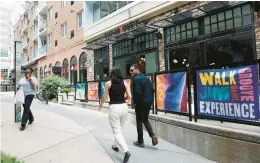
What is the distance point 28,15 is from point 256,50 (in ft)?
126

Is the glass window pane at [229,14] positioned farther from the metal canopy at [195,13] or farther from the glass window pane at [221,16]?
the metal canopy at [195,13]

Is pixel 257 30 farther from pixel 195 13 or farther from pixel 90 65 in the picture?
pixel 90 65

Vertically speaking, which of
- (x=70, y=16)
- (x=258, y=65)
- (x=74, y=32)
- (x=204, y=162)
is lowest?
(x=204, y=162)

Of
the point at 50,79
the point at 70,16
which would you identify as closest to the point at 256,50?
the point at 50,79

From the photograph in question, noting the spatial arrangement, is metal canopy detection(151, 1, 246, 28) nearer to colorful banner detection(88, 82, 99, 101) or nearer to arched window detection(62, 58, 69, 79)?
colorful banner detection(88, 82, 99, 101)

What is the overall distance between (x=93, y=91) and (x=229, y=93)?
7231 millimetres

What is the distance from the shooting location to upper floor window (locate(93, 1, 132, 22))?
50.3ft

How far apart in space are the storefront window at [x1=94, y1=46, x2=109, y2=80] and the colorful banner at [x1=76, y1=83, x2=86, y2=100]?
4292 millimetres

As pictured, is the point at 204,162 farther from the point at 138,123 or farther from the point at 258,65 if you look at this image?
the point at 258,65

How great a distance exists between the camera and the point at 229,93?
411cm

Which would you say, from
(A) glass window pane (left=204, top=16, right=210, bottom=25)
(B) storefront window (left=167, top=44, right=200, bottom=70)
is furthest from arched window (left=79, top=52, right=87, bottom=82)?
(A) glass window pane (left=204, top=16, right=210, bottom=25)

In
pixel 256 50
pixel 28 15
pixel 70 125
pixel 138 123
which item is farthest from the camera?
pixel 28 15

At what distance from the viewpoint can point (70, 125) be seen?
22.8 feet

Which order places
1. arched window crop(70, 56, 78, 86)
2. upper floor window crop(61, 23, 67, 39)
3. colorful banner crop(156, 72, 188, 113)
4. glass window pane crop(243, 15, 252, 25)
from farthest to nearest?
1. upper floor window crop(61, 23, 67, 39)
2. arched window crop(70, 56, 78, 86)
3. glass window pane crop(243, 15, 252, 25)
4. colorful banner crop(156, 72, 188, 113)
